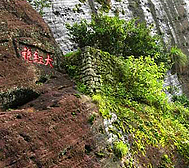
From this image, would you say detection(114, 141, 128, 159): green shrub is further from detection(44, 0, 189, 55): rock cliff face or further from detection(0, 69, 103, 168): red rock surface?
detection(44, 0, 189, 55): rock cliff face

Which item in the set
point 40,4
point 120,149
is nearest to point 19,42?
point 120,149

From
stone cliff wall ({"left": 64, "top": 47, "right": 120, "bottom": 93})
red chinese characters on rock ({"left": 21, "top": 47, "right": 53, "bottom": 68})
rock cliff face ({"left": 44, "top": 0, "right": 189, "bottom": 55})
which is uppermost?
rock cliff face ({"left": 44, "top": 0, "right": 189, "bottom": 55})

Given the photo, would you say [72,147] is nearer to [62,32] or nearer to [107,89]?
[107,89]

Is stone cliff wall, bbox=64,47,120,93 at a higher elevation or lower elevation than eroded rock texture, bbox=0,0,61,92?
lower

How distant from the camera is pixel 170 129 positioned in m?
6.47

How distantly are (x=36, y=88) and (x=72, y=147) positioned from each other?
1.58m

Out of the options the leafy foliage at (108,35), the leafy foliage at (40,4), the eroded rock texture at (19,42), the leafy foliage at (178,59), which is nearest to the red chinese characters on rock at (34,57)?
the eroded rock texture at (19,42)

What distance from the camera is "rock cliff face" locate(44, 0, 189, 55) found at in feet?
32.0

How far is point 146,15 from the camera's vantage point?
13.9 m

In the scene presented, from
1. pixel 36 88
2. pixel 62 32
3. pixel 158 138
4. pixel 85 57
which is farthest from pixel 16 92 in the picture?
pixel 62 32

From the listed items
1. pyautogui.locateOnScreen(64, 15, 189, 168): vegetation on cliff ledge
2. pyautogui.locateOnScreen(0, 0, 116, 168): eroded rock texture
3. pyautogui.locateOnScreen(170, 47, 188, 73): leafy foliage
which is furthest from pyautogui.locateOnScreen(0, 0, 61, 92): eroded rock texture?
pyautogui.locateOnScreen(170, 47, 188, 73): leafy foliage

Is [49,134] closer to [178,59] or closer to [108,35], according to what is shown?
[108,35]

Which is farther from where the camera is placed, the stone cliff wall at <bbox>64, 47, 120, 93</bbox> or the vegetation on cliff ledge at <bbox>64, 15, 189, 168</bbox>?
the stone cliff wall at <bbox>64, 47, 120, 93</bbox>

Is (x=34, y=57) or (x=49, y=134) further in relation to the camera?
(x=34, y=57)
